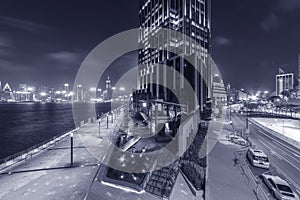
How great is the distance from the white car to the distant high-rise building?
19303 cm

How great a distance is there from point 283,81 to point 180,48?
160 meters

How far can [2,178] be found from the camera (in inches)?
496

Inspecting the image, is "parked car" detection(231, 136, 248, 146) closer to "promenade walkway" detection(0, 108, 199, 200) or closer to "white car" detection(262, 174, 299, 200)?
"white car" detection(262, 174, 299, 200)

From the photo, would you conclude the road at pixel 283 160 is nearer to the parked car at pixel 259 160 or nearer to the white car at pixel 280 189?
the parked car at pixel 259 160

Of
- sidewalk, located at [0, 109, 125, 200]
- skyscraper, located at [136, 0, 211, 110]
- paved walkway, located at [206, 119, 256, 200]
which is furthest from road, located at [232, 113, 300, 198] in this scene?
skyscraper, located at [136, 0, 211, 110]

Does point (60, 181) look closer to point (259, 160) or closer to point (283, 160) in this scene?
point (259, 160)

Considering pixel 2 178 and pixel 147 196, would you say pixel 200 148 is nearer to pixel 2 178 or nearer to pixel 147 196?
pixel 147 196

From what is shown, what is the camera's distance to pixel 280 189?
9578 millimetres

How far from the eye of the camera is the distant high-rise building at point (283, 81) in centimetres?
16400

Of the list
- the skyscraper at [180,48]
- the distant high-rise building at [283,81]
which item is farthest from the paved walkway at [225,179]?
the distant high-rise building at [283,81]

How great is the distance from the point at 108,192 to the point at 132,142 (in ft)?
20.3

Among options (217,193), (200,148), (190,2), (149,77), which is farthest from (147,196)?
(149,77)

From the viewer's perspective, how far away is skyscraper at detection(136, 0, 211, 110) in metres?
61.6

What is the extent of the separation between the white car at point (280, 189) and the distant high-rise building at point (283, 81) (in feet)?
→ 633
